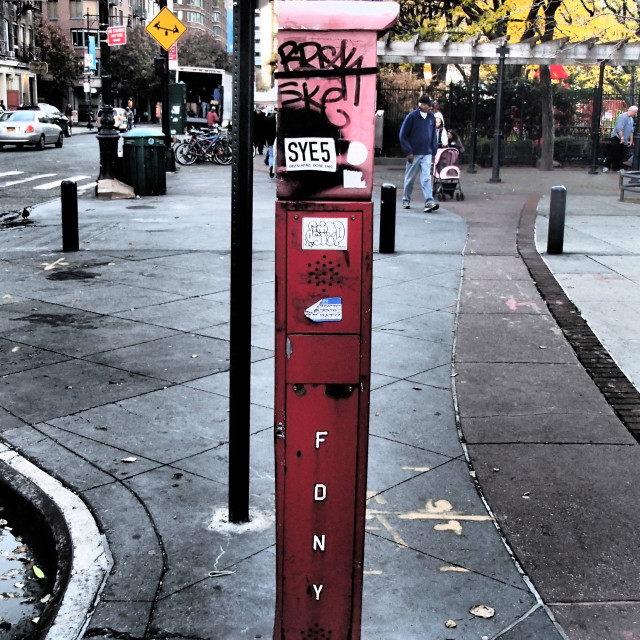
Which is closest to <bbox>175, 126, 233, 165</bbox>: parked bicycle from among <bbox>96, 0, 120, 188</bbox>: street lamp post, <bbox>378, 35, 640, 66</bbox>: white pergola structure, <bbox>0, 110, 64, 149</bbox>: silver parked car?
<bbox>378, 35, 640, 66</bbox>: white pergola structure

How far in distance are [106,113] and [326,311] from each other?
16.3 meters

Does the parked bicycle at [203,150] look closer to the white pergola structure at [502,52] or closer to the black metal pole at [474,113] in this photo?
the white pergola structure at [502,52]

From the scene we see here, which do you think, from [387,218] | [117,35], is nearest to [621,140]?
[117,35]

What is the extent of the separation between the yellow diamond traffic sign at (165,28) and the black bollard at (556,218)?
1291 centimetres

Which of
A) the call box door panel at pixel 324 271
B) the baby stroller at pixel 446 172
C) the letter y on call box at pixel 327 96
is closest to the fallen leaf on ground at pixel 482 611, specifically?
the call box door panel at pixel 324 271

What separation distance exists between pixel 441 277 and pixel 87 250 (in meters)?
4.86

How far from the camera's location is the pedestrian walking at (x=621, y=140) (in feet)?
84.7

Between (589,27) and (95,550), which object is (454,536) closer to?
(95,550)

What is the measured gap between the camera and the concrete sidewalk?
12.1ft

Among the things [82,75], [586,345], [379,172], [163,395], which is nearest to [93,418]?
[163,395]

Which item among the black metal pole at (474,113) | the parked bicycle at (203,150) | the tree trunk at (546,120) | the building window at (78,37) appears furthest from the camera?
the building window at (78,37)

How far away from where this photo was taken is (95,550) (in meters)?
4.07

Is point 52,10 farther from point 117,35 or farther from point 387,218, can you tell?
point 387,218

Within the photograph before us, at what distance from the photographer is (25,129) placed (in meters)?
35.1
